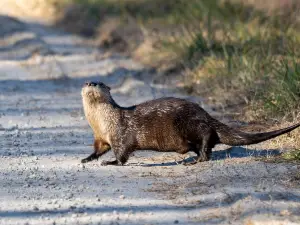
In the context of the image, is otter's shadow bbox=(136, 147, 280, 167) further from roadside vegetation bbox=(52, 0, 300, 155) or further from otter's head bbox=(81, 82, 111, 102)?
otter's head bbox=(81, 82, 111, 102)

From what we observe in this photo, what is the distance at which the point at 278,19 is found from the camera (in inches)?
485

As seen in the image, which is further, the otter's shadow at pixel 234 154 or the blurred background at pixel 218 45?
the blurred background at pixel 218 45

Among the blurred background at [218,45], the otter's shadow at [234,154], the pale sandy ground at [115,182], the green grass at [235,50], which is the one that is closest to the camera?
the pale sandy ground at [115,182]

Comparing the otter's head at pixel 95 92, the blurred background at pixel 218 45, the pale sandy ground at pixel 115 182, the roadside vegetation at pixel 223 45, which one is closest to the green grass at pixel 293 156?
the pale sandy ground at pixel 115 182

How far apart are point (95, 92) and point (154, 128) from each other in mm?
627

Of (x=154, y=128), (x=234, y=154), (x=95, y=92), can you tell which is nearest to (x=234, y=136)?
(x=234, y=154)

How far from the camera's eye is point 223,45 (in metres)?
10.6

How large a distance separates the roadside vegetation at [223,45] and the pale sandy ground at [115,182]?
2.72 feet

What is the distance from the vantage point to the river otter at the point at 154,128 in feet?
22.2

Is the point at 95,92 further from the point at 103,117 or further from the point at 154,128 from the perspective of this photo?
the point at 154,128

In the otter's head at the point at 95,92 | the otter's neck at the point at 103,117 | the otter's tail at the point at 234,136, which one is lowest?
the otter's tail at the point at 234,136

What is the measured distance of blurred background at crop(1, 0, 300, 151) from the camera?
8.87 metres

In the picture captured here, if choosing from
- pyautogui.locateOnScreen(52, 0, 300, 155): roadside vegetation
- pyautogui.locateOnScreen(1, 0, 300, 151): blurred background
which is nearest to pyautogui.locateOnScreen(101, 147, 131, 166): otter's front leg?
pyautogui.locateOnScreen(52, 0, 300, 155): roadside vegetation

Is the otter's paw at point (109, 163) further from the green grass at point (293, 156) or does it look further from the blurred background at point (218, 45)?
the blurred background at point (218, 45)
